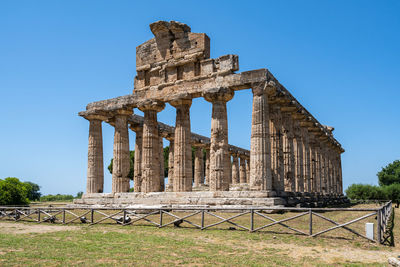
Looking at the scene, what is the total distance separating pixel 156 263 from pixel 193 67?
60.1ft

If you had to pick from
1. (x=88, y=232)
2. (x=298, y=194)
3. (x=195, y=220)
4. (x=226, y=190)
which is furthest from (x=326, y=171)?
(x=88, y=232)

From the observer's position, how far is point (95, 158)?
30.3m

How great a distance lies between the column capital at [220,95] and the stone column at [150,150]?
486 centimetres

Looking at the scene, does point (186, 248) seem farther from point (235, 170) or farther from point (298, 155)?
point (235, 170)

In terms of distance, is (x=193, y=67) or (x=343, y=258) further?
(x=193, y=67)

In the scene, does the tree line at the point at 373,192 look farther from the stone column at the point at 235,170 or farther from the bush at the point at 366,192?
the stone column at the point at 235,170

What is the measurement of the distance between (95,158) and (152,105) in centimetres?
756

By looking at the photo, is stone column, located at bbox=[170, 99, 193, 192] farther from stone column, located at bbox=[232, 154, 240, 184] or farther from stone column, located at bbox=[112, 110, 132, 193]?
stone column, located at bbox=[232, 154, 240, 184]

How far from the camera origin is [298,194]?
26.1m

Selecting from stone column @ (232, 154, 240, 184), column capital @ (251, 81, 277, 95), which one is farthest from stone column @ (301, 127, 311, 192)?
stone column @ (232, 154, 240, 184)

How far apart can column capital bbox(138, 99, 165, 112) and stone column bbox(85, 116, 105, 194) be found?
5.46 metres

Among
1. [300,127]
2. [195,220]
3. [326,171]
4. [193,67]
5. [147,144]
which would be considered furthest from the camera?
[326,171]

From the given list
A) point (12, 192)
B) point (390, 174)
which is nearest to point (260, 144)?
point (12, 192)

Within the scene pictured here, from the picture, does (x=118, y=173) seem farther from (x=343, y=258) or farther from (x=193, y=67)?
(x=343, y=258)
